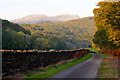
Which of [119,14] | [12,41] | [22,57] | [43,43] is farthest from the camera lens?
[43,43]

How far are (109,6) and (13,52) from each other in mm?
18498

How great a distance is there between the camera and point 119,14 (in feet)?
96.1

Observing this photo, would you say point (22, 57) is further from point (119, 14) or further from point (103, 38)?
point (103, 38)

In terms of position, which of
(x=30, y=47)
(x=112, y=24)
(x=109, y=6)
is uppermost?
(x=109, y=6)

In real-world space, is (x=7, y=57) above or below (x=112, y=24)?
below

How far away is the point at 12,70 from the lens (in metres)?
16.2

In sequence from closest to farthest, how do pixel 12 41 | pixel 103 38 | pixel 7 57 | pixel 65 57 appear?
pixel 7 57 < pixel 65 57 < pixel 103 38 < pixel 12 41

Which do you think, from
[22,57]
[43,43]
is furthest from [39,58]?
[43,43]

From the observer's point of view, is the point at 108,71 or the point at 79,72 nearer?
the point at 79,72

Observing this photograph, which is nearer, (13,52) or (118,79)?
(118,79)

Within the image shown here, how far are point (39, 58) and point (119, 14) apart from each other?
550 inches

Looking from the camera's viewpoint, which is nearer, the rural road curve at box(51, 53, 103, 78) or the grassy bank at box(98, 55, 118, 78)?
the rural road curve at box(51, 53, 103, 78)

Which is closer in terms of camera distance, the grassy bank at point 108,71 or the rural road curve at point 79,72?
the rural road curve at point 79,72

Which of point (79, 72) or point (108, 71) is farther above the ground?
point (79, 72)
